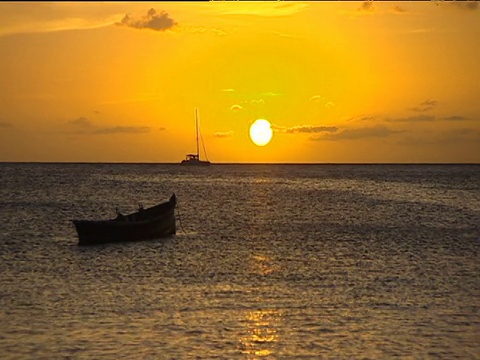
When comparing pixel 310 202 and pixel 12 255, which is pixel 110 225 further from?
pixel 310 202

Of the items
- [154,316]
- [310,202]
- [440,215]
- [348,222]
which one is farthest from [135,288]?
[310,202]

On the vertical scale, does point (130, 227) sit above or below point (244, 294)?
above

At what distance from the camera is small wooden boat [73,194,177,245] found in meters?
46.0

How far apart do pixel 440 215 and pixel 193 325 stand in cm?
5578

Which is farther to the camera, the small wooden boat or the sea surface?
the small wooden boat

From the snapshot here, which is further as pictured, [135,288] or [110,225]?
[110,225]

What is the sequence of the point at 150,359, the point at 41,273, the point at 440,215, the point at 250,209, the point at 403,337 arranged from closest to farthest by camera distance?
the point at 150,359 → the point at 403,337 → the point at 41,273 → the point at 440,215 → the point at 250,209

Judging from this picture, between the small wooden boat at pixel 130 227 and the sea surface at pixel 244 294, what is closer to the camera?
the sea surface at pixel 244 294

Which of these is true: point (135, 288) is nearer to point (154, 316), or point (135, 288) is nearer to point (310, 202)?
point (154, 316)

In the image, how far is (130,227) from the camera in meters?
47.4

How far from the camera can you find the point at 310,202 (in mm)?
A: 98188

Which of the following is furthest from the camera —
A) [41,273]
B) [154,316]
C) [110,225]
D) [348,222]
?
[348,222]

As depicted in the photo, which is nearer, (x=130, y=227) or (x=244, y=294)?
(x=244, y=294)

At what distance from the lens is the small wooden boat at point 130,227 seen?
1811 inches
